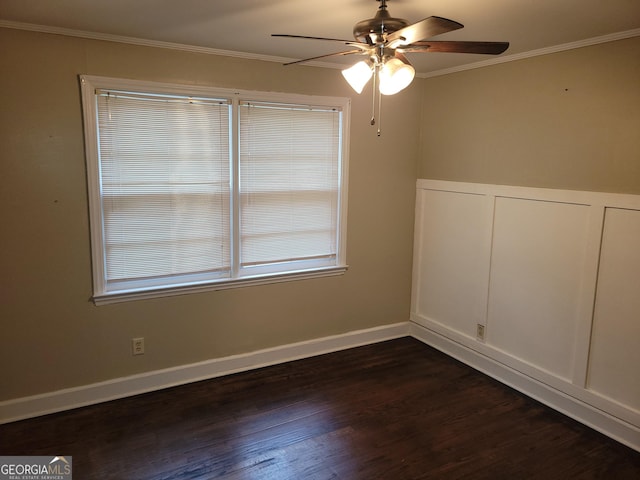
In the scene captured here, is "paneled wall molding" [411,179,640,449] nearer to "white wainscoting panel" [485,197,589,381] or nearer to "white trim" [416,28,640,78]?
"white wainscoting panel" [485,197,589,381]

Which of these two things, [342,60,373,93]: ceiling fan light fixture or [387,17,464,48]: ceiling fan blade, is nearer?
[387,17,464,48]: ceiling fan blade

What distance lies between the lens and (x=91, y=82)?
2.73m

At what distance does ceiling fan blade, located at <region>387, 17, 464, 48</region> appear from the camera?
1.54 metres

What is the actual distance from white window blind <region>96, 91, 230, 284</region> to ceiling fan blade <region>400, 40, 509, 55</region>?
63.0 inches

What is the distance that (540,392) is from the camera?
3.12 meters

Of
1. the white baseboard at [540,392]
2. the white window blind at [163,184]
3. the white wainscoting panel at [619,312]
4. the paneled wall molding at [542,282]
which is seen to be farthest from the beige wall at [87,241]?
the white wainscoting panel at [619,312]

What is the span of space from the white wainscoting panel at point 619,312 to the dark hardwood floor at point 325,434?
14.2 inches

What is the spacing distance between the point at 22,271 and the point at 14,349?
18.9 inches

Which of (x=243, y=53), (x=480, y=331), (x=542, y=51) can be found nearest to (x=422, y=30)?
(x=542, y=51)

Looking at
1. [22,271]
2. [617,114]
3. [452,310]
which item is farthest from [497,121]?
[22,271]

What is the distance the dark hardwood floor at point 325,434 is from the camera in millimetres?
2416

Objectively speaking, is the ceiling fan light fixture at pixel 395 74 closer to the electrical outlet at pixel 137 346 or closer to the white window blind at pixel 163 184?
the white window blind at pixel 163 184

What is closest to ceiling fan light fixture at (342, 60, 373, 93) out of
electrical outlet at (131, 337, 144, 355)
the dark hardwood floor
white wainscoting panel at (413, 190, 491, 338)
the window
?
the window

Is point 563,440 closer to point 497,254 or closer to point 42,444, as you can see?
point 497,254
